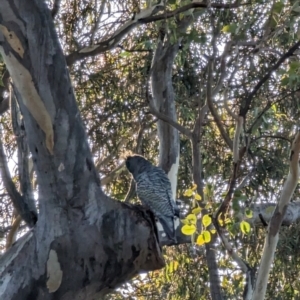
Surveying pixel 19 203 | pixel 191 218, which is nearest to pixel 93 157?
pixel 19 203

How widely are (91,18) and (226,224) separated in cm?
241

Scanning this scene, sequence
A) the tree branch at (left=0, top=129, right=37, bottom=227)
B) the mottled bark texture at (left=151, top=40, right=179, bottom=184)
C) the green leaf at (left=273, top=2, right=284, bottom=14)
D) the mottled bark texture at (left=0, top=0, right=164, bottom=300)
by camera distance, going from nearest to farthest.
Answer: the mottled bark texture at (left=0, top=0, right=164, bottom=300), the green leaf at (left=273, top=2, right=284, bottom=14), the tree branch at (left=0, top=129, right=37, bottom=227), the mottled bark texture at (left=151, top=40, right=179, bottom=184)

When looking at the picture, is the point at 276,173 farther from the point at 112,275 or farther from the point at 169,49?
the point at 112,275

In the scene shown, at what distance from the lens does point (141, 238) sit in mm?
2439

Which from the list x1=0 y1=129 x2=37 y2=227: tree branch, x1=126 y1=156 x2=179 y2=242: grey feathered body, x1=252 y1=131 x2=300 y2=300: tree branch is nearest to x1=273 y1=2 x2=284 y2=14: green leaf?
x1=252 y1=131 x2=300 y2=300: tree branch

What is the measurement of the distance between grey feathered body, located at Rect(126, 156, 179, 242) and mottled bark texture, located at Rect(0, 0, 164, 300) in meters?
0.63

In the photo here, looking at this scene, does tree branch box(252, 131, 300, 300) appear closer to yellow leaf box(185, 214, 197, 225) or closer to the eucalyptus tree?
the eucalyptus tree

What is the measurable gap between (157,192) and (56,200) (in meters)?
1.12

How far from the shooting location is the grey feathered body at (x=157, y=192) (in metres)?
3.25

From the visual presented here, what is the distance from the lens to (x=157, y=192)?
345 centimetres

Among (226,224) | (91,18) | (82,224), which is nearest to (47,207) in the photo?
(82,224)

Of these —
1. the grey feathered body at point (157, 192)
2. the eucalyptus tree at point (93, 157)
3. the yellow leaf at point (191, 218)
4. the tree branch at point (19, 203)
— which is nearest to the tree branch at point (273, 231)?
the eucalyptus tree at point (93, 157)

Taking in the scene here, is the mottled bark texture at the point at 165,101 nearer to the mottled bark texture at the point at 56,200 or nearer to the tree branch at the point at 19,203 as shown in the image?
the tree branch at the point at 19,203

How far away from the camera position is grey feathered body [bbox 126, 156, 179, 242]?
3.25m
